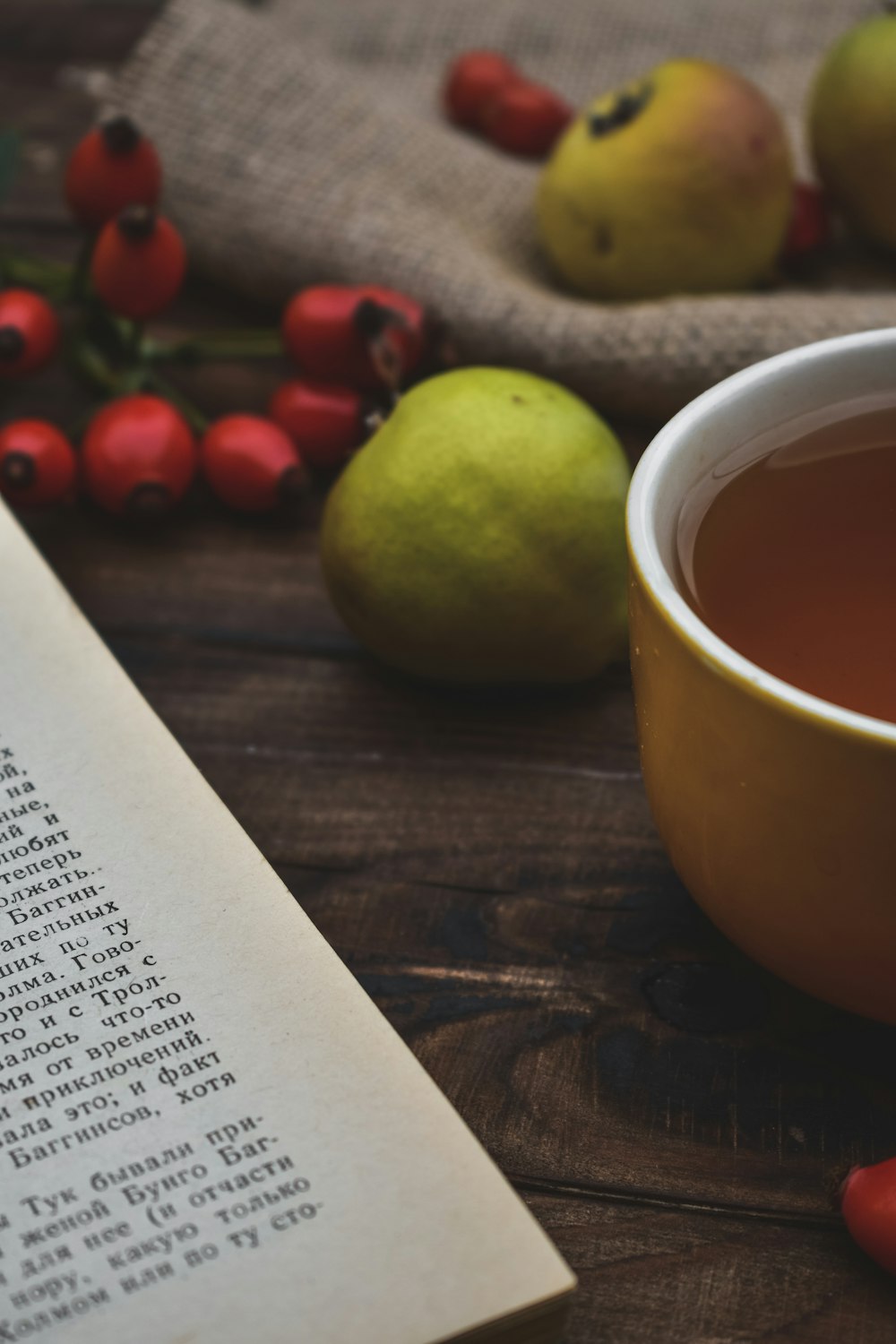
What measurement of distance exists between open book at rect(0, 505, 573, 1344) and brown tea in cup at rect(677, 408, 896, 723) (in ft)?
0.59

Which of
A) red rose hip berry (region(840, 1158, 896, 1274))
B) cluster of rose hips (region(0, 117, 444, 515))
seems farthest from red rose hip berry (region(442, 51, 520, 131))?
red rose hip berry (region(840, 1158, 896, 1274))

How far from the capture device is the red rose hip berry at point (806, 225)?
86 cm

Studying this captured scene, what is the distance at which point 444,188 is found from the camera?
93 centimetres

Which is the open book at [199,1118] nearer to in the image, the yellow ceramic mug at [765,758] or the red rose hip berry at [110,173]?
the yellow ceramic mug at [765,758]

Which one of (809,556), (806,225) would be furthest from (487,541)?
(806,225)

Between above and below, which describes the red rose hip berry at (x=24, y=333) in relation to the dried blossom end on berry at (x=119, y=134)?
below

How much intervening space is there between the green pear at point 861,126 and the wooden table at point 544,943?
1.28ft

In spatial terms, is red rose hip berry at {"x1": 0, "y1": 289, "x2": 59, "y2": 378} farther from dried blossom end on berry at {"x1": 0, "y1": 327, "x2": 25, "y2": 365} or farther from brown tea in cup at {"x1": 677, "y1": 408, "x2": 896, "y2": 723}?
brown tea in cup at {"x1": 677, "y1": 408, "x2": 896, "y2": 723}

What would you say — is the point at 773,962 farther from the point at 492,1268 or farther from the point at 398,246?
the point at 398,246

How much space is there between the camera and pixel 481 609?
60cm

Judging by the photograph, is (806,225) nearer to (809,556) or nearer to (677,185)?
(677,185)

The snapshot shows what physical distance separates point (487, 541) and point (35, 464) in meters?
0.25

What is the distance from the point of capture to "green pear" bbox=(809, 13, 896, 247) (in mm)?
801

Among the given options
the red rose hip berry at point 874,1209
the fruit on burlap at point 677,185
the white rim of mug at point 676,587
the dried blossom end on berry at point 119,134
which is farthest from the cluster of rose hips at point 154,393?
the red rose hip berry at point 874,1209
